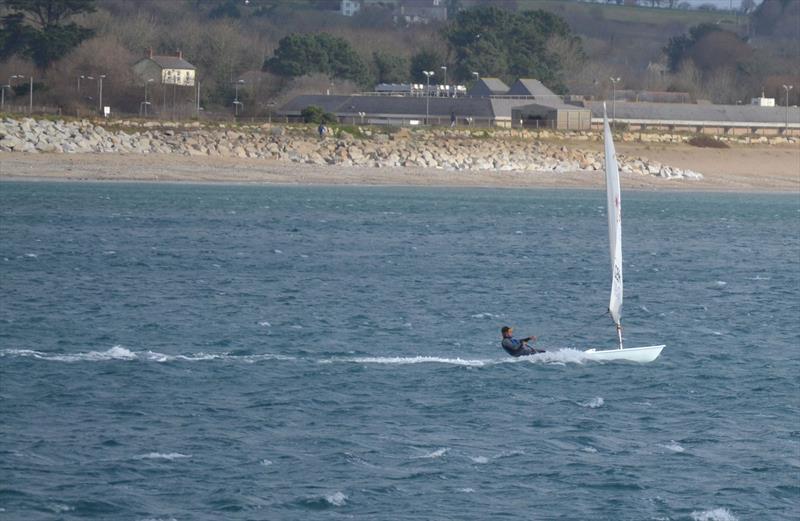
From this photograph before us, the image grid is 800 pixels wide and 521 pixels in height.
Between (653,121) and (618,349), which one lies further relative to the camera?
(653,121)

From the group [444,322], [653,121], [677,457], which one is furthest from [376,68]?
[677,457]

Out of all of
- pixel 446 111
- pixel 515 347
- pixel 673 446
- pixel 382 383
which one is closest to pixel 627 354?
pixel 515 347

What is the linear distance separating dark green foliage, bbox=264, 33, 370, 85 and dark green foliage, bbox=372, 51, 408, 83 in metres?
5.58

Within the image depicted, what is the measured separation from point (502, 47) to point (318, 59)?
18106mm

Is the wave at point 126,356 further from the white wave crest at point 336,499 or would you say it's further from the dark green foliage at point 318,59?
the dark green foliage at point 318,59

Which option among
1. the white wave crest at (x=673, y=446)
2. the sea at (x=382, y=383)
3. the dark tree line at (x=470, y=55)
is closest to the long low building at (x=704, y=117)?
the dark tree line at (x=470, y=55)

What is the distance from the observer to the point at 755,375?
2572cm

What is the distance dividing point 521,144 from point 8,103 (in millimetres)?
33455

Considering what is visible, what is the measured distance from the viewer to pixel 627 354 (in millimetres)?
26641

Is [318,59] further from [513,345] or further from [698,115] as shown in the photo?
[513,345]

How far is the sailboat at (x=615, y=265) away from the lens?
84.0 ft

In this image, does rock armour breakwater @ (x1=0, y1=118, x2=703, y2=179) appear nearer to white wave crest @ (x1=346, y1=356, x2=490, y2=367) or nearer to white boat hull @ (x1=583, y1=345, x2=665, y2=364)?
white wave crest @ (x1=346, y1=356, x2=490, y2=367)

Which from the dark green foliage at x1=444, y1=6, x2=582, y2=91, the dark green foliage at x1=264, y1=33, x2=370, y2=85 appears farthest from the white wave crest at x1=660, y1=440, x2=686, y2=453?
the dark green foliage at x1=444, y1=6, x2=582, y2=91

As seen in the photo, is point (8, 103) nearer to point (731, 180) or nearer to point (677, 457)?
point (731, 180)
